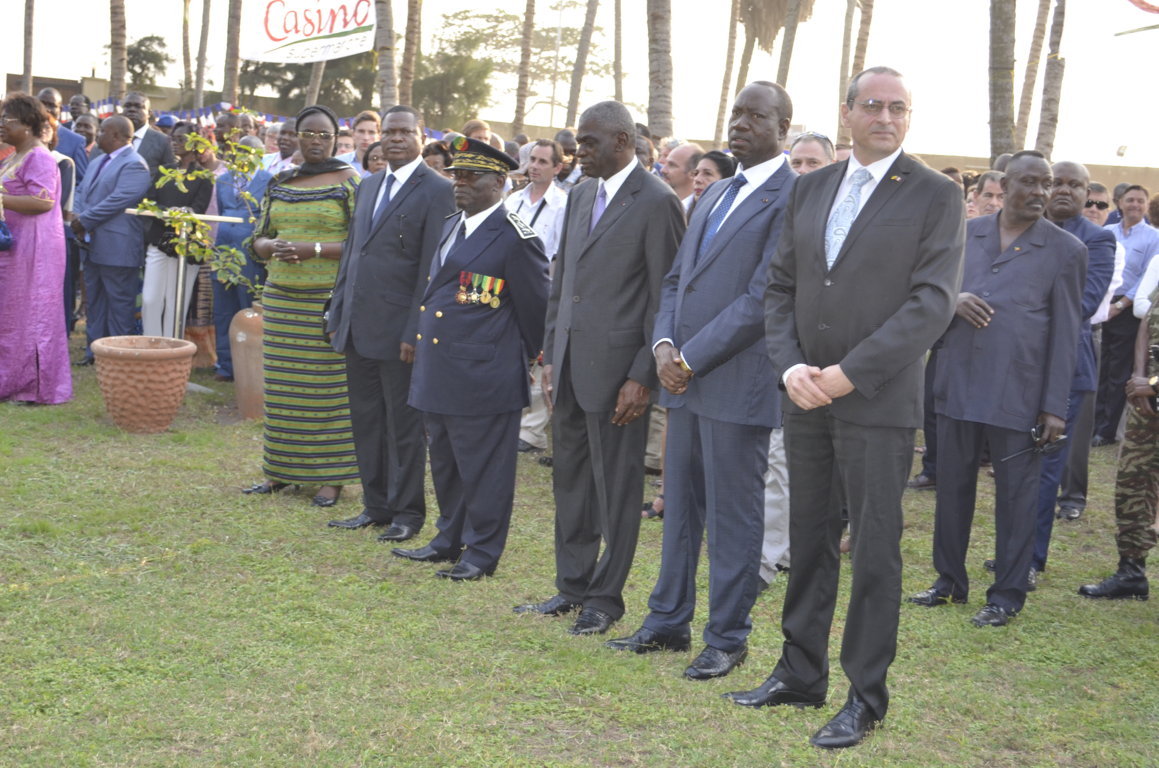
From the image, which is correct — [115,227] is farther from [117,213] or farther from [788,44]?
[788,44]

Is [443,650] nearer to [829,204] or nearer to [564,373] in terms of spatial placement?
[564,373]

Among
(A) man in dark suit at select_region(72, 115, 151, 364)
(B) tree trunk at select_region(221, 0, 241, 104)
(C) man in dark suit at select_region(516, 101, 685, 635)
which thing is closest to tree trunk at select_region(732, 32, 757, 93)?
(B) tree trunk at select_region(221, 0, 241, 104)

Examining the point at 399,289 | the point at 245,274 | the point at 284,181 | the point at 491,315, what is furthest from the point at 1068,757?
the point at 245,274

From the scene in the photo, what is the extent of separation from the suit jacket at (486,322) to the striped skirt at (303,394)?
4.98 ft

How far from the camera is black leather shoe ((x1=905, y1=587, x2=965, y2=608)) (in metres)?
6.07

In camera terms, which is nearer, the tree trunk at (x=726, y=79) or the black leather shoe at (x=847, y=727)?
the black leather shoe at (x=847, y=727)

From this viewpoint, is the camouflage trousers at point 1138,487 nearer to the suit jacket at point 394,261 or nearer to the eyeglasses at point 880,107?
the eyeglasses at point 880,107

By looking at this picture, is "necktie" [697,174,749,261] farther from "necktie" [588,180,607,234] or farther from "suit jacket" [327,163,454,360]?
"suit jacket" [327,163,454,360]

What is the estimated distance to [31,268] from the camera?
381 inches

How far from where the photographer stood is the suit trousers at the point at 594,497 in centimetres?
534

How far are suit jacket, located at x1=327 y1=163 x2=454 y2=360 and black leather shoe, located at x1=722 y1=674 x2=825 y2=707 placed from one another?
2930 millimetres

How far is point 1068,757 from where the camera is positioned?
14.3ft

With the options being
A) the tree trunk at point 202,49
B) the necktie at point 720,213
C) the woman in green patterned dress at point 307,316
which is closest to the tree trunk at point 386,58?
the woman in green patterned dress at point 307,316

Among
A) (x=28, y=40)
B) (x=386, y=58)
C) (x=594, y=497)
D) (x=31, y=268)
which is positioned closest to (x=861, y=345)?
(x=594, y=497)
